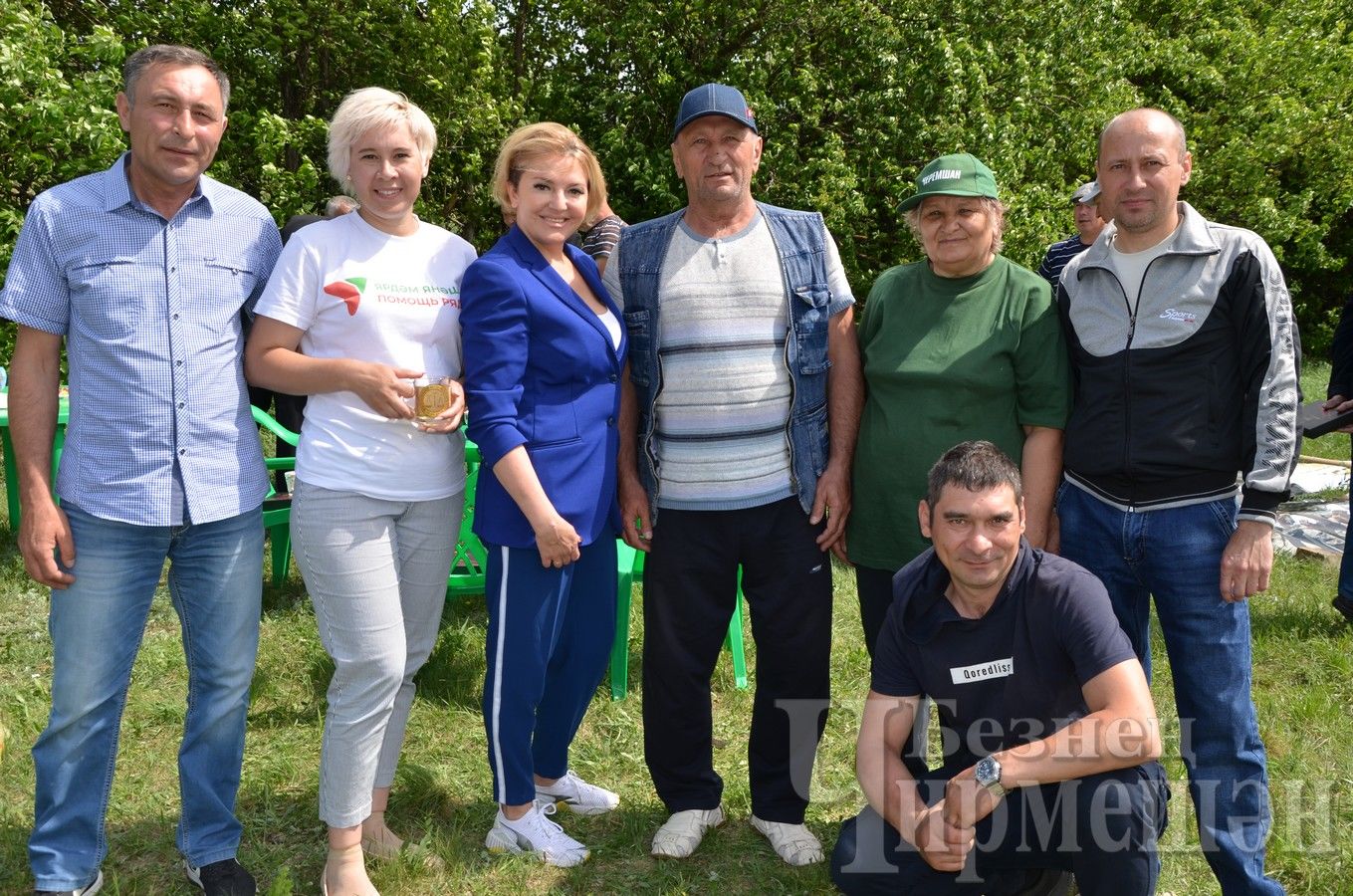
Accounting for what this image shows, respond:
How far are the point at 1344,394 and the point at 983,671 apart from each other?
389cm

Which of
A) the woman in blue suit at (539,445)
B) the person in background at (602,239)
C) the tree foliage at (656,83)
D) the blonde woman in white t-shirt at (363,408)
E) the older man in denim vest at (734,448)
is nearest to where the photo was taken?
the blonde woman in white t-shirt at (363,408)

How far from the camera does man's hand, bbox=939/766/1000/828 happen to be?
253 cm

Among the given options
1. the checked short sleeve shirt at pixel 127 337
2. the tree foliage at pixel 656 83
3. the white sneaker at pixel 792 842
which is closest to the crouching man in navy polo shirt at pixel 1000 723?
the white sneaker at pixel 792 842

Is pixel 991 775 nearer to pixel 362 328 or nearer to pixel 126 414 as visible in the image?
pixel 362 328

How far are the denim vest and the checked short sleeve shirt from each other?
1139 mm

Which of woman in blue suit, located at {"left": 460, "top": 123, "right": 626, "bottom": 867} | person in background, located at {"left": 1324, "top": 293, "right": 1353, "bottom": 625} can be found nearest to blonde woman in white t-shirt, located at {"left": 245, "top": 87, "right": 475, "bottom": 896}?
woman in blue suit, located at {"left": 460, "top": 123, "right": 626, "bottom": 867}

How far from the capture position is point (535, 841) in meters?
3.18

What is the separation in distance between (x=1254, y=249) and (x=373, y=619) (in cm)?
244

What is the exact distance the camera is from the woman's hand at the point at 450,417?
2.75 metres

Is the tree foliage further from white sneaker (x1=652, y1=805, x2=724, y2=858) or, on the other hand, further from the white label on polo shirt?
the white label on polo shirt

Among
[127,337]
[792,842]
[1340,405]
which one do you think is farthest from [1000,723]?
[1340,405]

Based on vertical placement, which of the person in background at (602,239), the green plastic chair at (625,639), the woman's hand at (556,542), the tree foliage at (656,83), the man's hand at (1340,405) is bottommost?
the green plastic chair at (625,639)

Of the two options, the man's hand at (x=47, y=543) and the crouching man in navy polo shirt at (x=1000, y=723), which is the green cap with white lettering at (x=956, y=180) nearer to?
the crouching man in navy polo shirt at (x=1000, y=723)

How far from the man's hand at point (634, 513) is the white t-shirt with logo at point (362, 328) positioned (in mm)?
605
